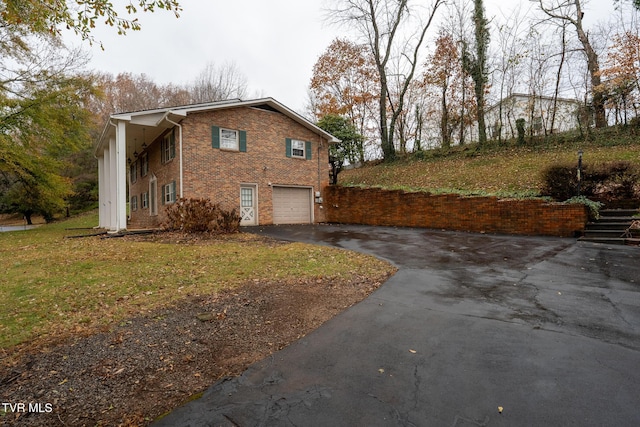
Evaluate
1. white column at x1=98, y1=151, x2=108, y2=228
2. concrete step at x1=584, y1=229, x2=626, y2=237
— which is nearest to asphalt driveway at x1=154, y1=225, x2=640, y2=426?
concrete step at x1=584, y1=229, x2=626, y2=237

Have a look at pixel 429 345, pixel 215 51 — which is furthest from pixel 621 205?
pixel 215 51

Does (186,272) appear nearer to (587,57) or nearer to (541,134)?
(541,134)

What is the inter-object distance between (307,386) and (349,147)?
17.6m

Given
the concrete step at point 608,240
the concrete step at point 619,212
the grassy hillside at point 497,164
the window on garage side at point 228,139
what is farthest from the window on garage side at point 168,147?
the concrete step at point 619,212

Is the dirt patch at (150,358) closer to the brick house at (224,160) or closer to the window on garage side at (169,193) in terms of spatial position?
the brick house at (224,160)

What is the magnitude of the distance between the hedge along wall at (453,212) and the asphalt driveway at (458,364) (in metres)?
5.05

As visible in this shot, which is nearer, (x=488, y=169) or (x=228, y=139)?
(x=228, y=139)

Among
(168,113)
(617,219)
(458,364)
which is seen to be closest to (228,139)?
(168,113)

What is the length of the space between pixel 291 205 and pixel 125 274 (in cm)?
1082

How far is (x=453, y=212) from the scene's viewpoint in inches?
460

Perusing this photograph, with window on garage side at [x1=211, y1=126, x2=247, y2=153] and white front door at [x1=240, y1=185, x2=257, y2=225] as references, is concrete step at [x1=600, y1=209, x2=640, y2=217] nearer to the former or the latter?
white front door at [x1=240, y1=185, x2=257, y2=225]

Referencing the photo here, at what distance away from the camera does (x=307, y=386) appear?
2.39 metres

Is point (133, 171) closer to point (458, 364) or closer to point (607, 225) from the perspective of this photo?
point (458, 364)

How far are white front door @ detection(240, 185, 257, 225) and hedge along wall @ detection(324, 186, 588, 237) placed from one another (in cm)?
414
